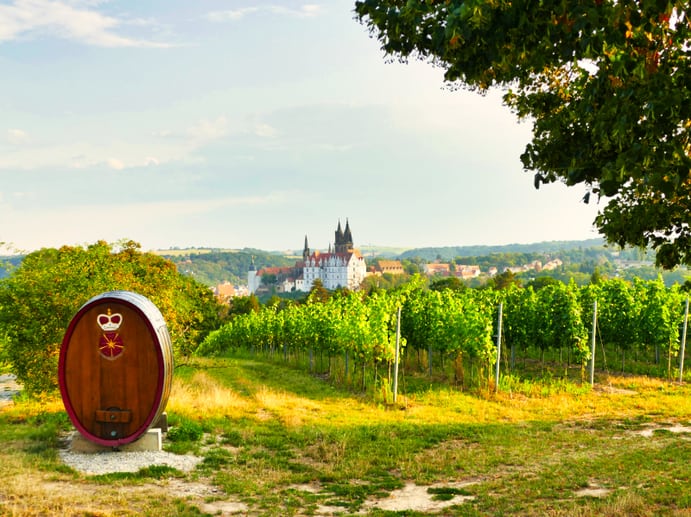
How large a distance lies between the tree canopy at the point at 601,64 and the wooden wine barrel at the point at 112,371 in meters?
5.25

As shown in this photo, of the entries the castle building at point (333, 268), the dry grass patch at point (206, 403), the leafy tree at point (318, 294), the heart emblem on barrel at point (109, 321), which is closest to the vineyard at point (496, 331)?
the leafy tree at point (318, 294)

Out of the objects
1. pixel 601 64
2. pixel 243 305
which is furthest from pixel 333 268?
pixel 601 64

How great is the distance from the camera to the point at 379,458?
8711 mm

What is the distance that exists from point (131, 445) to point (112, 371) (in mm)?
1135

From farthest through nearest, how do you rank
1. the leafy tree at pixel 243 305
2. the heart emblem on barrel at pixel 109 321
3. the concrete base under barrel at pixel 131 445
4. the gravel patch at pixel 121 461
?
the leafy tree at pixel 243 305 < the concrete base under barrel at pixel 131 445 < the heart emblem on barrel at pixel 109 321 < the gravel patch at pixel 121 461

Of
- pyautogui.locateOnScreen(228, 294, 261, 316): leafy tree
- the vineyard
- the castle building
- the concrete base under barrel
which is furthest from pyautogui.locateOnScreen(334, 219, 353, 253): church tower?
the concrete base under barrel

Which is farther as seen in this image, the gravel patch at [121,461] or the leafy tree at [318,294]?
the leafy tree at [318,294]

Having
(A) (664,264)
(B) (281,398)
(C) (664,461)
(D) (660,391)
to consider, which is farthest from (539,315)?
(A) (664,264)

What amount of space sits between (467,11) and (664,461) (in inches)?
288

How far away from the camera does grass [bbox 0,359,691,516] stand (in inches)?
259

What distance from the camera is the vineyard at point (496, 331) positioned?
53.9ft

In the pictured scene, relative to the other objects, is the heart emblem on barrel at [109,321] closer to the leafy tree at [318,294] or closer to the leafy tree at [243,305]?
the leafy tree at [318,294]

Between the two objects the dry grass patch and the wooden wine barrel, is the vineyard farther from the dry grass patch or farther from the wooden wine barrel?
the wooden wine barrel

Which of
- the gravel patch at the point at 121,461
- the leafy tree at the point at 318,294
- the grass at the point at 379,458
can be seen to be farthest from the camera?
the leafy tree at the point at 318,294
